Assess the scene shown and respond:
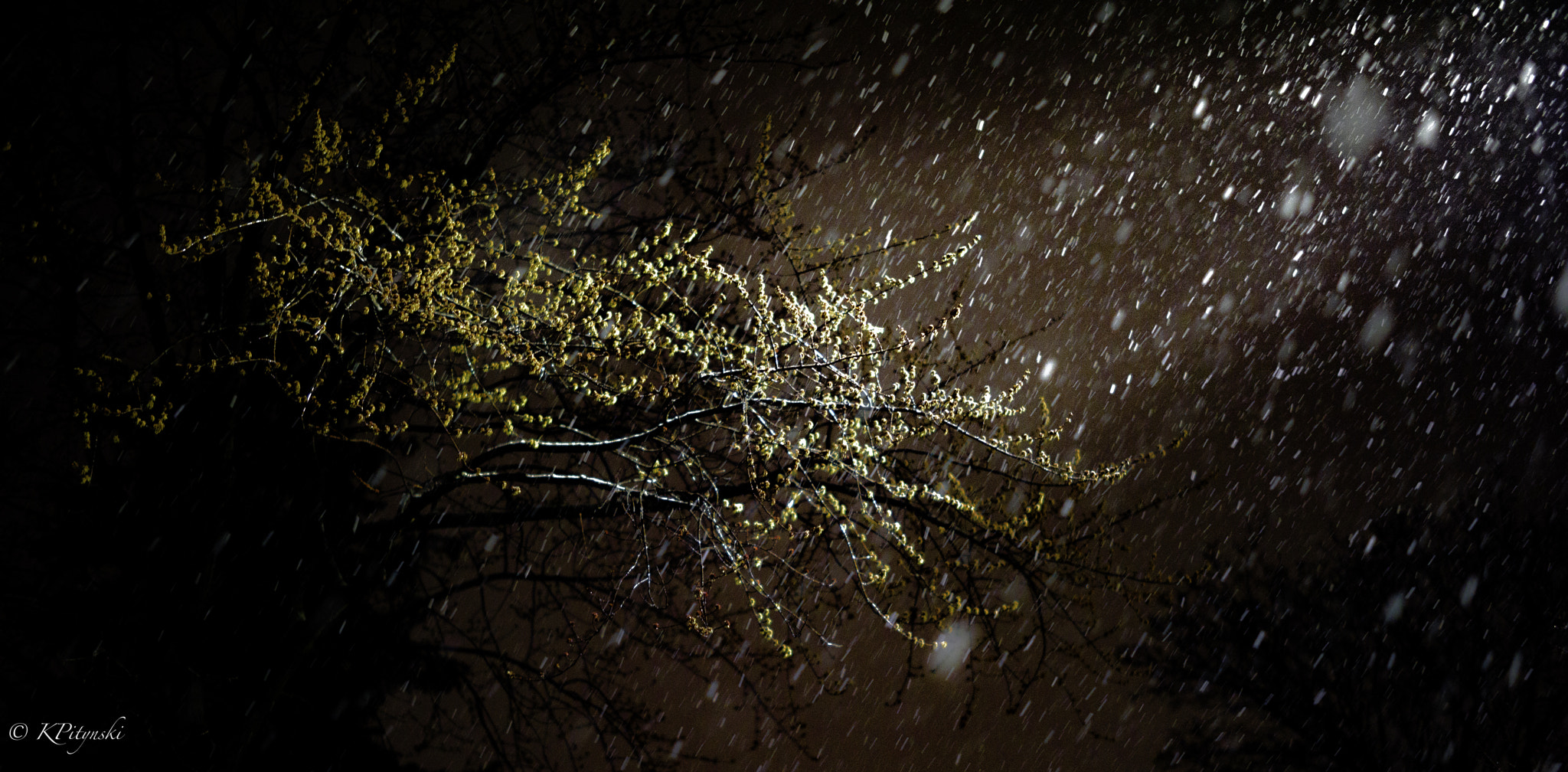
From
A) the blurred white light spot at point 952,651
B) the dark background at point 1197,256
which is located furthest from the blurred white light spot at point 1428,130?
the blurred white light spot at point 952,651

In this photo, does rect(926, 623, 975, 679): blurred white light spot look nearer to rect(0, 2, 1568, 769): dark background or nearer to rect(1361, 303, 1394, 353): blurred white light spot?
rect(0, 2, 1568, 769): dark background

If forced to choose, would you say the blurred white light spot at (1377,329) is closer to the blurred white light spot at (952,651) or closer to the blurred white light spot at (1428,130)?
the blurred white light spot at (1428,130)

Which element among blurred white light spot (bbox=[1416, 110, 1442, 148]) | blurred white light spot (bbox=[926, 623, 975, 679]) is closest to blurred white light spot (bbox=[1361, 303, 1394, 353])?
blurred white light spot (bbox=[1416, 110, 1442, 148])

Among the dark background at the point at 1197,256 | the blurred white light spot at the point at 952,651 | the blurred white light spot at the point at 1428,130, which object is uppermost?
the blurred white light spot at the point at 1428,130

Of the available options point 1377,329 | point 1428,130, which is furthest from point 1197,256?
point 1428,130

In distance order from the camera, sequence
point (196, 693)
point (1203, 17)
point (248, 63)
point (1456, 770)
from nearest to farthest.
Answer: point (196, 693)
point (248, 63)
point (1456, 770)
point (1203, 17)

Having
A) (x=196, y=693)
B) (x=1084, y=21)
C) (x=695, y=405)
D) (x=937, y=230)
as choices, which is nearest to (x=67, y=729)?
(x=196, y=693)

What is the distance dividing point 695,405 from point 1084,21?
127 inches

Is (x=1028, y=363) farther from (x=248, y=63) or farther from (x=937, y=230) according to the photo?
(x=248, y=63)

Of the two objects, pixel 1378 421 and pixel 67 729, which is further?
pixel 1378 421

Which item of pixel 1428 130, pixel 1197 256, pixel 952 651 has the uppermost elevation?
pixel 1428 130

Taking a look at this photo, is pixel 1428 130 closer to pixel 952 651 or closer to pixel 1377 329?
pixel 1377 329

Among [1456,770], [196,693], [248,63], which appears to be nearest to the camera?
[196,693]

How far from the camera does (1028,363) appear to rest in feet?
13.8
